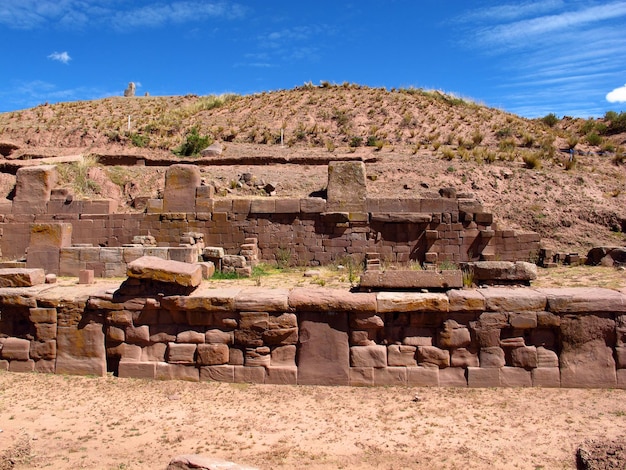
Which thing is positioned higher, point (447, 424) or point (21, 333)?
point (21, 333)

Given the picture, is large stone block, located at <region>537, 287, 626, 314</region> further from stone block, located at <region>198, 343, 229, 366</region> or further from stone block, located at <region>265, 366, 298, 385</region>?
stone block, located at <region>198, 343, 229, 366</region>

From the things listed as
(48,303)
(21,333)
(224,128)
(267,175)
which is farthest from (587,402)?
(224,128)

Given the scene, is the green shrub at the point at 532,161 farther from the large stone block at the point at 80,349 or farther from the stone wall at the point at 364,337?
the large stone block at the point at 80,349

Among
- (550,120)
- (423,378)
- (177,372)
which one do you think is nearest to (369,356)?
(423,378)

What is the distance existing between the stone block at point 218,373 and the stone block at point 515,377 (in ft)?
10.8

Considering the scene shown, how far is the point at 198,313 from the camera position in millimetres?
6121

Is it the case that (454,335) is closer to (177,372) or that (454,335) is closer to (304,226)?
(177,372)

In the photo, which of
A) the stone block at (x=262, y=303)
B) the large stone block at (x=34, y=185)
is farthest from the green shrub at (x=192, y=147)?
the stone block at (x=262, y=303)

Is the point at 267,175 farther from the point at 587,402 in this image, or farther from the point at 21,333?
the point at 587,402

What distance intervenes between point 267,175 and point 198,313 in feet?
40.8

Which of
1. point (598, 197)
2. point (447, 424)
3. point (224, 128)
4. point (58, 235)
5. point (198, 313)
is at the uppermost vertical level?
point (224, 128)

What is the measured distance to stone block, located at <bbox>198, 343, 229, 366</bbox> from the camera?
6.05 metres

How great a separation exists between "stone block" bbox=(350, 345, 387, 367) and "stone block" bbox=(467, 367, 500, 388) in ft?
3.38

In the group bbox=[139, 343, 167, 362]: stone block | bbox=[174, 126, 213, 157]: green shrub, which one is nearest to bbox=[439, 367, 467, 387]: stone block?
bbox=[139, 343, 167, 362]: stone block
